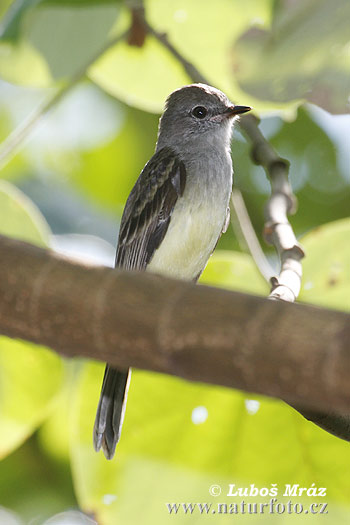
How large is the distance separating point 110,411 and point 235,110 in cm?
152

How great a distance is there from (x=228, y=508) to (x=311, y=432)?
1.24 feet

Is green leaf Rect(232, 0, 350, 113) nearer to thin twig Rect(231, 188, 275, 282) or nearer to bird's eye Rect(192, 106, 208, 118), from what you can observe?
thin twig Rect(231, 188, 275, 282)

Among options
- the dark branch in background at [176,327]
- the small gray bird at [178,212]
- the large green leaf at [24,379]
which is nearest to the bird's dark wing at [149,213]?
the small gray bird at [178,212]

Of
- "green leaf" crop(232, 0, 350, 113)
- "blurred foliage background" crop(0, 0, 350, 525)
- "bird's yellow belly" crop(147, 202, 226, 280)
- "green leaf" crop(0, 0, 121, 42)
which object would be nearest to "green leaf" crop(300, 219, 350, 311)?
"blurred foliage background" crop(0, 0, 350, 525)

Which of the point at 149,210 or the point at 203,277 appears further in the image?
the point at 149,210

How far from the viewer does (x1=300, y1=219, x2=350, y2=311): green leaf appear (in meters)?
2.54

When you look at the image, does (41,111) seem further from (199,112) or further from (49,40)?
(199,112)

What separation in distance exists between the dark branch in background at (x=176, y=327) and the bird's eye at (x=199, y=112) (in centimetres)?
283

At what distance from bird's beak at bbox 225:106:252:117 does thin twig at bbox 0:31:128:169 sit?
0.59 m

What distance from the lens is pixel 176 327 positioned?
1046mm

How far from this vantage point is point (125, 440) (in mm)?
2635

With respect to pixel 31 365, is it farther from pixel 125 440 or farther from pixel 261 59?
pixel 261 59

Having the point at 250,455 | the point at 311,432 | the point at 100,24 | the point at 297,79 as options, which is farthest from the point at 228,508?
the point at 100,24

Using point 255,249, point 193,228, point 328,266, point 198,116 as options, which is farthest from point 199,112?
point 328,266
